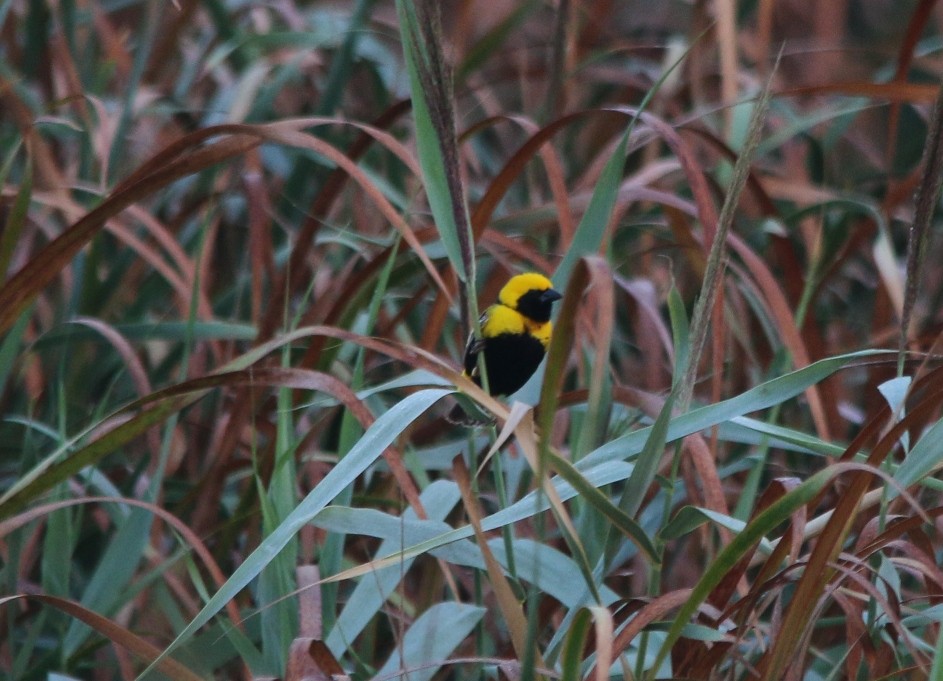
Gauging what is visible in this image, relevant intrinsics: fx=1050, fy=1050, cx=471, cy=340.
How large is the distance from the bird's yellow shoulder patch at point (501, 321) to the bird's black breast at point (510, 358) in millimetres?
14

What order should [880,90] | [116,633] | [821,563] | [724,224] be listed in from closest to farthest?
[724,224], [821,563], [116,633], [880,90]

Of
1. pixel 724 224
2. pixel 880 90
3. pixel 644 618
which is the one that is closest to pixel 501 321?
pixel 880 90

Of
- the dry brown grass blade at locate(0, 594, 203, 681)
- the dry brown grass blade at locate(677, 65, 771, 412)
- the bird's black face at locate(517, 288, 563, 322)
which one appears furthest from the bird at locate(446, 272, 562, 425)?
the dry brown grass blade at locate(677, 65, 771, 412)

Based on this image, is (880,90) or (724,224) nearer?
(724,224)

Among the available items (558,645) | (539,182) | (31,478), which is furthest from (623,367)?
(31,478)

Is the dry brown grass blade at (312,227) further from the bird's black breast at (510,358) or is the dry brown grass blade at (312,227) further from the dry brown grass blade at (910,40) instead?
the dry brown grass blade at (910,40)

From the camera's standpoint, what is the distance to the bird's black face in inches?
89.4

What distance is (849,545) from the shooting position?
199 centimetres

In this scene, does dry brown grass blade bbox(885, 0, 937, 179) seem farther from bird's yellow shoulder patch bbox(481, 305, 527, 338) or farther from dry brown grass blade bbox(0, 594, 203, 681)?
dry brown grass blade bbox(0, 594, 203, 681)

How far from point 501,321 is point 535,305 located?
94 mm

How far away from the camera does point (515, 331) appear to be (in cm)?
228

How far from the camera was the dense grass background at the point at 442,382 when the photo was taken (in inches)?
45.6

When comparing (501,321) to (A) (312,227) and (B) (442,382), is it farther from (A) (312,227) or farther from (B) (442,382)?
(B) (442,382)

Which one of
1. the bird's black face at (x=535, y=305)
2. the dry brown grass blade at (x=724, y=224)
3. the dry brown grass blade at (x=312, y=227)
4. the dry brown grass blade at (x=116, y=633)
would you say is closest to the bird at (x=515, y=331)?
the bird's black face at (x=535, y=305)
